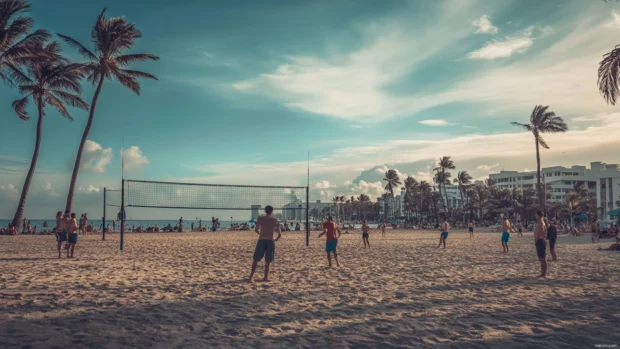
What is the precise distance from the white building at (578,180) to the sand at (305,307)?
202ft

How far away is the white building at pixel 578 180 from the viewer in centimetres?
6650

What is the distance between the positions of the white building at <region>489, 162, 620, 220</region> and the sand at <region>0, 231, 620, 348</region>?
61677mm

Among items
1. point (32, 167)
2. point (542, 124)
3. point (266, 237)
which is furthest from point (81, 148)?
point (542, 124)

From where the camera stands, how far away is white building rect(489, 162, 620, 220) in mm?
66500

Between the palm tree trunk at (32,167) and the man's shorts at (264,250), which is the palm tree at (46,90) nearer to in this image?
the palm tree trunk at (32,167)

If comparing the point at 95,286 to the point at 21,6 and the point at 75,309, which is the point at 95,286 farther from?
the point at 21,6

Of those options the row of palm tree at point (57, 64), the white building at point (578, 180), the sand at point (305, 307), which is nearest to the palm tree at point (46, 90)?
the row of palm tree at point (57, 64)

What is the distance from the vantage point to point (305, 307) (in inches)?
243

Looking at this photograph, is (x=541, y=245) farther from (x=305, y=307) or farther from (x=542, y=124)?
(x=542, y=124)

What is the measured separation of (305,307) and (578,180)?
97.9 meters

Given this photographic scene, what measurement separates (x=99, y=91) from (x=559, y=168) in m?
97.8

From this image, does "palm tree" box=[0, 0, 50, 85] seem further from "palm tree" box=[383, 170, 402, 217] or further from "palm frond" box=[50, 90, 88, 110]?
"palm tree" box=[383, 170, 402, 217]

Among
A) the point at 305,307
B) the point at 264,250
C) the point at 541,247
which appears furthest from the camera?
the point at 541,247

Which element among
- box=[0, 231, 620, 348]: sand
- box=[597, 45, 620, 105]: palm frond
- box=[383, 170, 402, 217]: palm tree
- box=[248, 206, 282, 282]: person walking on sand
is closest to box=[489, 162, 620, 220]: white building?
box=[383, 170, 402, 217]: palm tree
